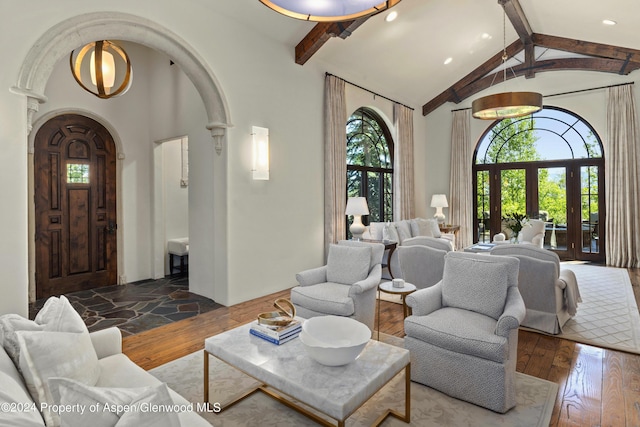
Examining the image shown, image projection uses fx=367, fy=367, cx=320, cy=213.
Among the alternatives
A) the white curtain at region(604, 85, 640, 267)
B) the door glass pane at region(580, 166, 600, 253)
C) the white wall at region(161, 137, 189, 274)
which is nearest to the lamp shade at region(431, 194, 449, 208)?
the door glass pane at region(580, 166, 600, 253)

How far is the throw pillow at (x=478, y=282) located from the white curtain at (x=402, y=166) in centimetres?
544

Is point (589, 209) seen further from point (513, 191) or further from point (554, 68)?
point (554, 68)

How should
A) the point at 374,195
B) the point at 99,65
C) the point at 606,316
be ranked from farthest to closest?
the point at 374,195
the point at 606,316
the point at 99,65

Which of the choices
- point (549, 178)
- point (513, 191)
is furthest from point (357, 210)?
point (549, 178)

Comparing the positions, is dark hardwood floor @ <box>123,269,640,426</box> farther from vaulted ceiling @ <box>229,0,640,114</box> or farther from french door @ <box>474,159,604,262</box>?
french door @ <box>474,159,604,262</box>

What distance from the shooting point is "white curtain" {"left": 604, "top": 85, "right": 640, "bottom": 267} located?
23.7ft

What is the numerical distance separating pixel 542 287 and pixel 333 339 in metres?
2.56

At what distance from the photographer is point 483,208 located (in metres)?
9.18

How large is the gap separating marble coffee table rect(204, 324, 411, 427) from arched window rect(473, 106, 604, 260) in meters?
7.04

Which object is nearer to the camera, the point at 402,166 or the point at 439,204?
the point at 402,166

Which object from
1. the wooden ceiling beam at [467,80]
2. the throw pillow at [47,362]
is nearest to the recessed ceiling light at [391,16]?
the wooden ceiling beam at [467,80]

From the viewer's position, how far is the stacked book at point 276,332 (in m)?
2.38

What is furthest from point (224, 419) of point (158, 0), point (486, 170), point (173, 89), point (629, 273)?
point (486, 170)

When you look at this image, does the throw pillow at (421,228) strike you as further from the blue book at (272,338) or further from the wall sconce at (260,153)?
the blue book at (272,338)
